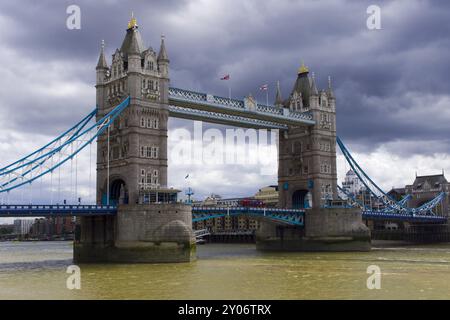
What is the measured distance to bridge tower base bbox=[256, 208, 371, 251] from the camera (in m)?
78.2

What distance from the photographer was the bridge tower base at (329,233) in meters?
78.2

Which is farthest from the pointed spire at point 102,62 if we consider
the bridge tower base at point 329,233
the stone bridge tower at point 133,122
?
the bridge tower base at point 329,233

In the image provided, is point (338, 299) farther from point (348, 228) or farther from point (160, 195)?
point (348, 228)

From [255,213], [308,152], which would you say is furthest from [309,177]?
[255,213]

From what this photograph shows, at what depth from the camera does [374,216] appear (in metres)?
92.9

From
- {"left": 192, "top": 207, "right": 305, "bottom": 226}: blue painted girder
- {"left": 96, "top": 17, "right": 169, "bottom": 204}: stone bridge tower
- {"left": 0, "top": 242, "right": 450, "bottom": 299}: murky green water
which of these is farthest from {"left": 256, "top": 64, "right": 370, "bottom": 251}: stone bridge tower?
{"left": 96, "top": 17, "right": 169, "bottom": 204}: stone bridge tower

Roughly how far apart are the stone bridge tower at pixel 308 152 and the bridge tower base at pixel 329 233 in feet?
17.8

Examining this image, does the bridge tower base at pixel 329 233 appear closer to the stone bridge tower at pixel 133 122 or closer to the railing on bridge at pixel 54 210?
the stone bridge tower at pixel 133 122

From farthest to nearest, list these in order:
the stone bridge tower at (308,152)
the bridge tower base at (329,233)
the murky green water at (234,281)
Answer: the stone bridge tower at (308,152), the bridge tower base at (329,233), the murky green water at (234,281)

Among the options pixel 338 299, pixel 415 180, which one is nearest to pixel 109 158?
pixel 338 299

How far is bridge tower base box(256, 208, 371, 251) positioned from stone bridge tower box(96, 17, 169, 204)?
26.3 meters

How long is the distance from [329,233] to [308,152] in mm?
14177

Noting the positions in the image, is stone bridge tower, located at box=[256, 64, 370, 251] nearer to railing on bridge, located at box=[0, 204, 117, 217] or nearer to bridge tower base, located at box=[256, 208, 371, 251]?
bridge tower base, located at box=[256, 208, 371, 251]
